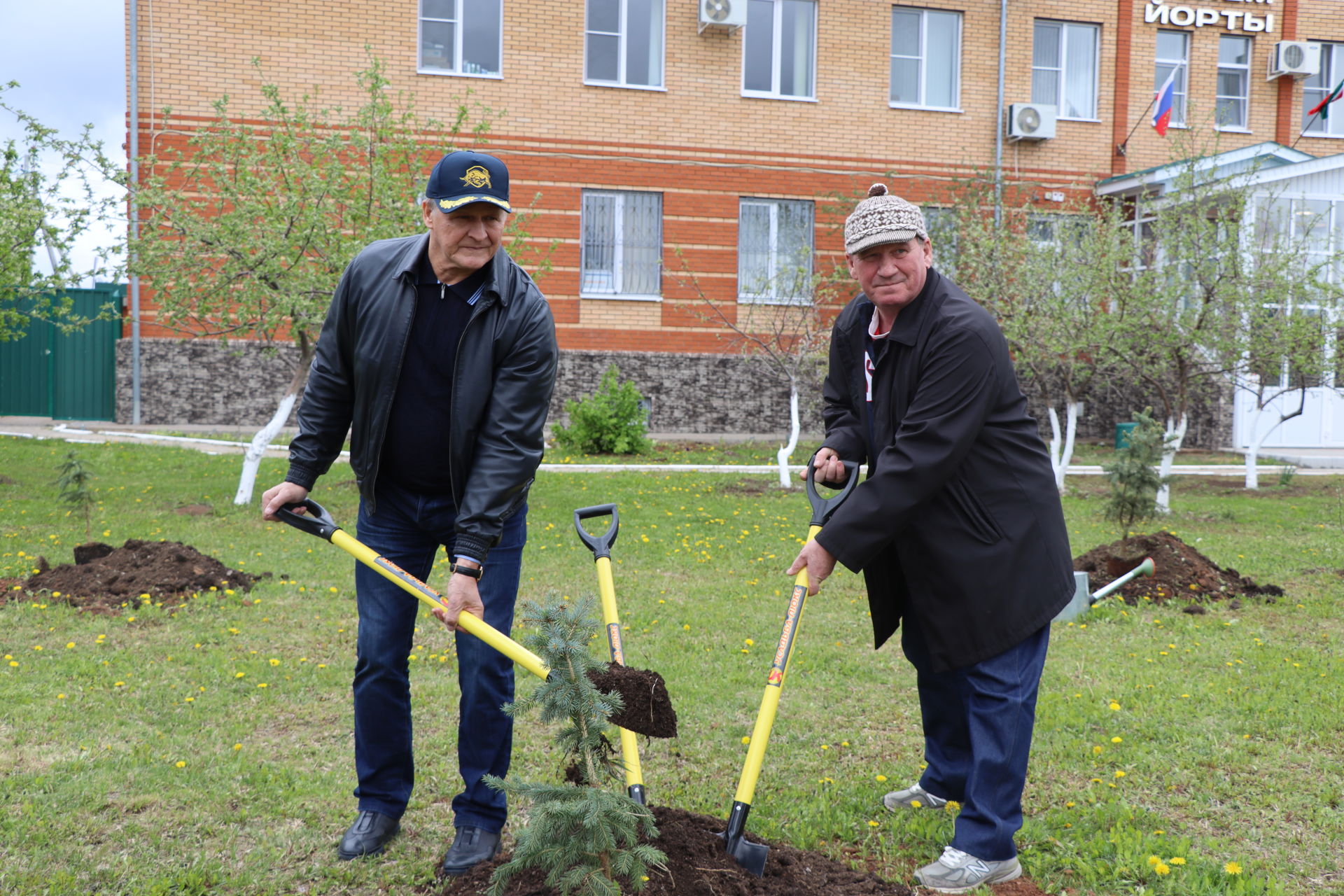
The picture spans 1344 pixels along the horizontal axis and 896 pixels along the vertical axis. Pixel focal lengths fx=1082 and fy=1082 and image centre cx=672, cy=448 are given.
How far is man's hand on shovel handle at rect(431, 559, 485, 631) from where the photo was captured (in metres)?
3.10

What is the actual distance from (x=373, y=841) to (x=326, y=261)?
22.5 ft

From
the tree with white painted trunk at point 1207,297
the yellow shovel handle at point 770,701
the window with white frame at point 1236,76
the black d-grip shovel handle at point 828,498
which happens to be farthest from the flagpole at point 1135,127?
the yellow shovel handle at point 770,701

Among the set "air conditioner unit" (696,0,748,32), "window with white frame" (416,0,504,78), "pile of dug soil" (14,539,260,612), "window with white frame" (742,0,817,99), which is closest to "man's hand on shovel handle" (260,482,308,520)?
"pile of dug soil" (14,539,260,612)

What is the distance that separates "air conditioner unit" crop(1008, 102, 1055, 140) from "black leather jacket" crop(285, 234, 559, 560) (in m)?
16.6

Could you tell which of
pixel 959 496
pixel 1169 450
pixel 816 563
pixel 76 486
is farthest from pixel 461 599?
pixel 1169 450

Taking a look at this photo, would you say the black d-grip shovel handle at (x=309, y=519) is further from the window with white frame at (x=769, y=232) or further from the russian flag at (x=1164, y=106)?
the russian flag at (x=1164, y=106)

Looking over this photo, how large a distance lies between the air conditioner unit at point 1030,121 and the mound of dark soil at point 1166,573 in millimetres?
12142

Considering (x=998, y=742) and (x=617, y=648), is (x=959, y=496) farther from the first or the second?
(x=617, y=648)

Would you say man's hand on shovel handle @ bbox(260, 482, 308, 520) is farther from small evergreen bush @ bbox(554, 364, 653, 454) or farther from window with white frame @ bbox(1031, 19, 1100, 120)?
window with white frame @ bbox(1031, 19, 1100, 120)

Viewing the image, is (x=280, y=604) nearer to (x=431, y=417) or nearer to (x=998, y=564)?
(x=431, y=417)

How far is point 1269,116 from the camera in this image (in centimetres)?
1948

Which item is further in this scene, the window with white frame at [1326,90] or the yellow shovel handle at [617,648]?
the window with white frame at [1326,90]

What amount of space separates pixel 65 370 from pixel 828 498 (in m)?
16.6

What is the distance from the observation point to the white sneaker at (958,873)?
10.7 ft
